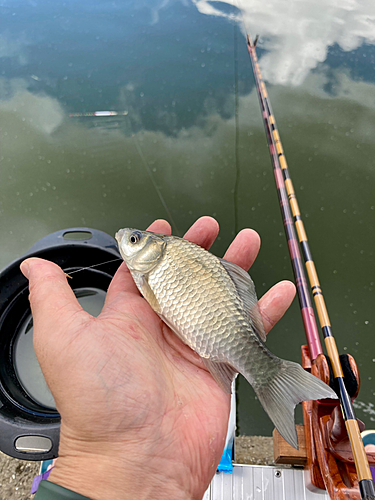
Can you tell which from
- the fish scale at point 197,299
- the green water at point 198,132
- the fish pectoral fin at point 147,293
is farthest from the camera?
the green water at point 198,132

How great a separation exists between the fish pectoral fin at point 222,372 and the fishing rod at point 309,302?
0.51 metres

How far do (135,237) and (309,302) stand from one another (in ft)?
3.70

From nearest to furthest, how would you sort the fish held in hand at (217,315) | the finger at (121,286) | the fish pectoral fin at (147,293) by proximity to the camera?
the fish held in hand at (217,315) → the fish pectoral fin at (147,293) → the finger at (121,286)

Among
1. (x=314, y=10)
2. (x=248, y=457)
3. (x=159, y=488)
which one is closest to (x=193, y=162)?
(x=248, y=457)

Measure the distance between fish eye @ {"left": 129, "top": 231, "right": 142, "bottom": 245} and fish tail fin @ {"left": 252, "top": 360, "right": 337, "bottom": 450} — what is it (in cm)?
76

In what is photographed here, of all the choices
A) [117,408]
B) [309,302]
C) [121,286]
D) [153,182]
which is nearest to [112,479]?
A: [117,408]

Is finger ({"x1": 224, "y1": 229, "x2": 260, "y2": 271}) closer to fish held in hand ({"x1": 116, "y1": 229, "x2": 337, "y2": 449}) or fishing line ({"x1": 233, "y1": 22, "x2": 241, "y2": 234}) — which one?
fish held in hand ({"x1": 116, "y1": 229, "x2": 337, "y2": 449})

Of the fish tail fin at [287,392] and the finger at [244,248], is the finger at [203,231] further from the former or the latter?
the fish tail fin at [287,392]

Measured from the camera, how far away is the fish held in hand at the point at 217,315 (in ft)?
3.71

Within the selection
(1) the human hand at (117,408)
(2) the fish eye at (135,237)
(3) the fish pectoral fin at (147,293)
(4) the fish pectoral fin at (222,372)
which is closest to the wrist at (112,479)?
(1) the human hand at (117,408)

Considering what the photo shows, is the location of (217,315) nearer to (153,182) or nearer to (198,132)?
(153,182)

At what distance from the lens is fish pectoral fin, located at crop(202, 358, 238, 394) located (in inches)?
51.7

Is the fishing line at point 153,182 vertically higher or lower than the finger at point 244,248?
lower

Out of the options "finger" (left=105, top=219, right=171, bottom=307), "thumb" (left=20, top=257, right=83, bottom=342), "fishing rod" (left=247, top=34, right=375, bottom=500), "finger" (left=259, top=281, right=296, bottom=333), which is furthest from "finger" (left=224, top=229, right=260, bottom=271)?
"thumb" (left=20, top=257, right=83, bottom=342)
